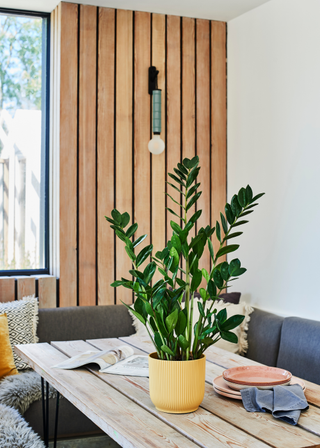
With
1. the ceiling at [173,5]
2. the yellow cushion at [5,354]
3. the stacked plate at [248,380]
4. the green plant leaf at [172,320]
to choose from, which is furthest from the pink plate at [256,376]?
the ceiling at [173,5]

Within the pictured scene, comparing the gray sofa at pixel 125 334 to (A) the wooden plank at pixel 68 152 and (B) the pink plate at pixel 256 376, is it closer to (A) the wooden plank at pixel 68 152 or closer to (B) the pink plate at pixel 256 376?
(A) the wooden plank at pixel 68 152

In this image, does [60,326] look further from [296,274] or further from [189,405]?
[189,405]

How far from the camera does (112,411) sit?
1.44 meters

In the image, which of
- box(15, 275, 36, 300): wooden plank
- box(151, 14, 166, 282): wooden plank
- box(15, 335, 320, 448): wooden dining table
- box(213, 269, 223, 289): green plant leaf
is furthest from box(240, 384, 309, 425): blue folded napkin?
box(151, 14, 166, 282): wooden plank

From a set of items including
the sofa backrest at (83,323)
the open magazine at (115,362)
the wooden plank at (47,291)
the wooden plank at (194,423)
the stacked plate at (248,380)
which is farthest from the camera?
the wooden plank at (47,291)

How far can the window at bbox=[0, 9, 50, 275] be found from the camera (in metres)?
3.45

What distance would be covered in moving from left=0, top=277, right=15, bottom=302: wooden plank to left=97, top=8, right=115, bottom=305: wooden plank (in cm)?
58

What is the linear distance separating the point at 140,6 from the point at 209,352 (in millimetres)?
2428

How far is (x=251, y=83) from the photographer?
3.52m

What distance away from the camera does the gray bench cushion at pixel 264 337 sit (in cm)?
287

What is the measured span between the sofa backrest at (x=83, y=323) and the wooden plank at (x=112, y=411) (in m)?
1.02

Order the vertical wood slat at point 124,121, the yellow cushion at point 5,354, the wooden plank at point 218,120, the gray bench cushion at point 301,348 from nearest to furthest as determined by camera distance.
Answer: the gray bench cushion at point 301,348, the yellow cushion at point 5,354, the vertical wood slat at point 124,121, the wooden plank at point 218,120

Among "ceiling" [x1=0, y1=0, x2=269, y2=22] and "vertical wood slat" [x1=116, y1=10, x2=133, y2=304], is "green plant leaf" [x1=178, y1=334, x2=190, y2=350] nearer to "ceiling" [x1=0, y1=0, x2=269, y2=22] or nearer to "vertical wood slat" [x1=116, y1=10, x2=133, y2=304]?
"vertical wood slat" [x1=116, y1=10, x2=133, y2=304]

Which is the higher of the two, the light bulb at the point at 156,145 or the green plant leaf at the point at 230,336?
the light bulb at the point at 156,145
